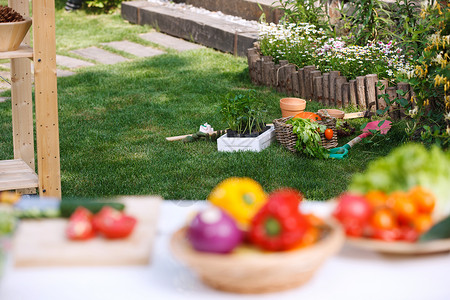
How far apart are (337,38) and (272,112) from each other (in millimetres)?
1335

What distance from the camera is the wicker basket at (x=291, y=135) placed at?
494 cm

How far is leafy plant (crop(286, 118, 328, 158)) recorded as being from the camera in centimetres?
478

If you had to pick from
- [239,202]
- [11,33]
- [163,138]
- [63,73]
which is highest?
[11,33]

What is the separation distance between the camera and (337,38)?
680cm

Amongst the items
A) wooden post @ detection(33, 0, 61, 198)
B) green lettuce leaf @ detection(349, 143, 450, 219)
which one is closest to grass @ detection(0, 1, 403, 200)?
wooden post @ detection(33, 0, 61, 198)

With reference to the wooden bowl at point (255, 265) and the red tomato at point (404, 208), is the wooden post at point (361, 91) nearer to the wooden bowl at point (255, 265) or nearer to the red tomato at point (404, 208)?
the red tomato at point (404, 208)

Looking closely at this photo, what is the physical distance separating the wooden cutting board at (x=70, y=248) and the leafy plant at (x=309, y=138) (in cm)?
319

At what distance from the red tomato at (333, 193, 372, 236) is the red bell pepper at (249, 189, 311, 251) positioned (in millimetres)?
200

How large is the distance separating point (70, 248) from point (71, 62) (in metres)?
7.04

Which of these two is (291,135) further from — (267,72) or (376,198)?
(376,198)

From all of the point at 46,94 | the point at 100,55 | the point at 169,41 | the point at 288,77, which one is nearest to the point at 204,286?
the point at 46,94

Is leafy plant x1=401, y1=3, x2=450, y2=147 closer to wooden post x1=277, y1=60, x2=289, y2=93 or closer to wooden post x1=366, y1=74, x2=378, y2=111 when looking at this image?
wooden post x1=366, y1=74, x2=378, y2=111

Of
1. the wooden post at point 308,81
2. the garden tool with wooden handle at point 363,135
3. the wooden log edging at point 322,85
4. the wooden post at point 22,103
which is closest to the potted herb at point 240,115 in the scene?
the garden tool with wooden handle at point 363,135

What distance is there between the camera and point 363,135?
519 centimetres
